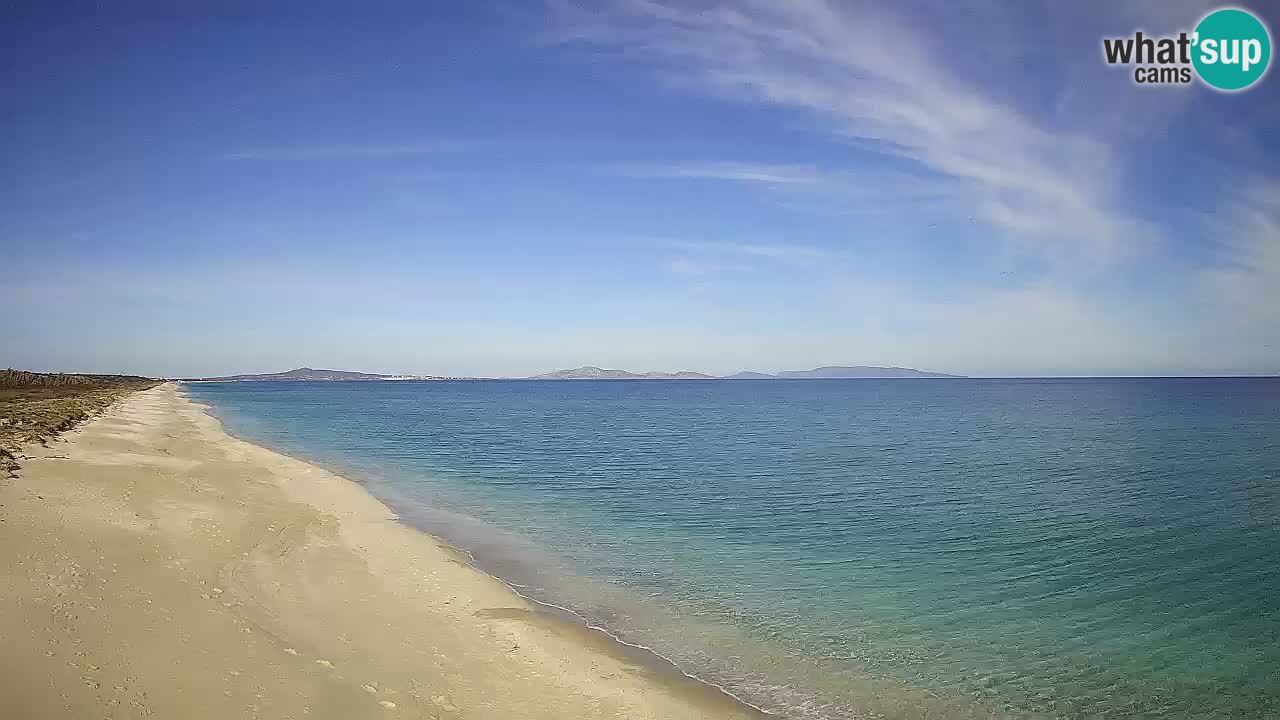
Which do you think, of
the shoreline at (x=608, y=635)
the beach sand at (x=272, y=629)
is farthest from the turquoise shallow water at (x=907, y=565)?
the beach sand at (x=272, y=629)

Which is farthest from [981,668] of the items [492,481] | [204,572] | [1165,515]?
[492,481]

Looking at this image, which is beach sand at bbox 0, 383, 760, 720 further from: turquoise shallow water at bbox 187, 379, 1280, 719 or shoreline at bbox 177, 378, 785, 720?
turquoise shallow water at bbox 187, 379, 1280, 719

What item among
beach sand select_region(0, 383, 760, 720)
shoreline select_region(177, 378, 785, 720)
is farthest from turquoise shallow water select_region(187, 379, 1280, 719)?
beach sand select_region(0, 383, 760, 720)

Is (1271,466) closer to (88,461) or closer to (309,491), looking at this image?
(309,491)

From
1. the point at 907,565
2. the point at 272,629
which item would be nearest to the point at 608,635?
the point at 272,629

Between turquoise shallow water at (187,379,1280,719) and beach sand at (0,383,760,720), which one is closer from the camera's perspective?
beach sand at (0,383,760,720)

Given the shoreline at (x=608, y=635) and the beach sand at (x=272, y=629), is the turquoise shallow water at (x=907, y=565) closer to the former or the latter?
the shoreline at (x=608, y=635)
